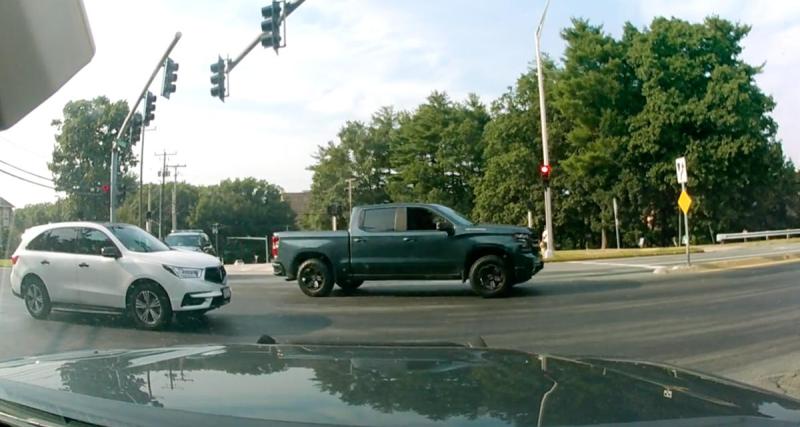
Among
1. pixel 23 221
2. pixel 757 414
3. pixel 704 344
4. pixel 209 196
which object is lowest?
pixel 704 344

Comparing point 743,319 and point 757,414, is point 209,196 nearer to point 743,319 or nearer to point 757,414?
point 743,319

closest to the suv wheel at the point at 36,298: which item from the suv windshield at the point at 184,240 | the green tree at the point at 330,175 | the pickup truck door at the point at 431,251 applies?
the pickup truck door at the point at 431,251

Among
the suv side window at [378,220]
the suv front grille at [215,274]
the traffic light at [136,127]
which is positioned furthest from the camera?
A: the traffic light at [136,127]

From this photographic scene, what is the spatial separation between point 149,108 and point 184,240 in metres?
4.59

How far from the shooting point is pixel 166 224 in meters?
38.6

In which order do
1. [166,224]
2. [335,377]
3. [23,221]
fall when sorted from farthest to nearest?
1. [166,224]
2. [23,221]
3. [335,377]

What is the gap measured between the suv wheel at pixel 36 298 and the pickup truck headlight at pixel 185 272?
2.07 metres

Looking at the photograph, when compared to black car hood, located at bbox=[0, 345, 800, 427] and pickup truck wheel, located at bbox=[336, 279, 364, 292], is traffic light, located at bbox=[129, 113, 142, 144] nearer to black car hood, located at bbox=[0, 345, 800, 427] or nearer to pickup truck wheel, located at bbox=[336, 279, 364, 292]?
pickup truck wheel, located at bbox=[336, 279, 364, 292]

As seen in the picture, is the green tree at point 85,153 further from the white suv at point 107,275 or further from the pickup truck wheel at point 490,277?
the pickup truck wheel at point 490,277

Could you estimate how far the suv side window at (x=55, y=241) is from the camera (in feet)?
33.5

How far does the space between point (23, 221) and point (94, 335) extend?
7.39ft

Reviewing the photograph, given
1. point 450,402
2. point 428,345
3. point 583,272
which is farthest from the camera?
point 583,272

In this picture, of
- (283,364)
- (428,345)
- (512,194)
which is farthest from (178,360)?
(512,194)

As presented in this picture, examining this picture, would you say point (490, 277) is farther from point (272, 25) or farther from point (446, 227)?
point (272, 25)
